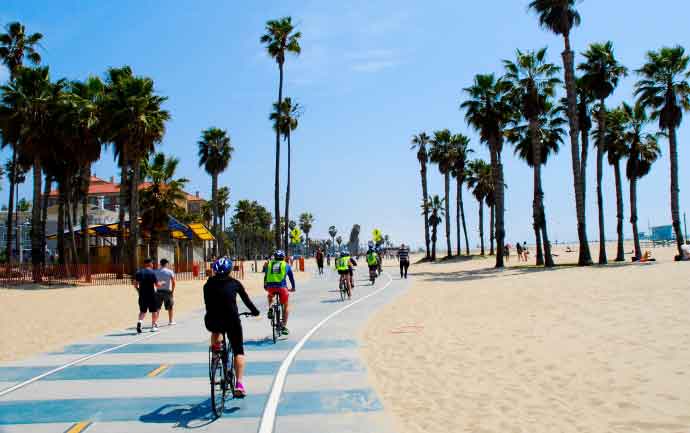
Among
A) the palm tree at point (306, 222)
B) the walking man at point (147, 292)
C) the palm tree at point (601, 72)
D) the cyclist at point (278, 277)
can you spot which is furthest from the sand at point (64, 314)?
the palm tree at point (306, 222)

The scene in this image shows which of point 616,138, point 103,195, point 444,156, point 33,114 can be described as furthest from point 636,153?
point 103,195

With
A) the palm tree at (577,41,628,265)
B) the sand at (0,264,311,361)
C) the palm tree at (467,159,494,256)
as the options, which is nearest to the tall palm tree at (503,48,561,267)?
the palm tree at (577,41,628,265)

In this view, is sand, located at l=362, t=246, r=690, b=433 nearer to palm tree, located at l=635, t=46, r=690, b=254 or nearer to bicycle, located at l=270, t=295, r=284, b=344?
bicycle, located at l=270, t=295, r=284, b=344

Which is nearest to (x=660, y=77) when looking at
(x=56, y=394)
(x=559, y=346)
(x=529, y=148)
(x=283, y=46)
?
(x=529, y=148)

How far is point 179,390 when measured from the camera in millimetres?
7645

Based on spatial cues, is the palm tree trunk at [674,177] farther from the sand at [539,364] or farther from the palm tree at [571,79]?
the sand at [539,364]

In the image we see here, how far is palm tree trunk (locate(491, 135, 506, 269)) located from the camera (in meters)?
41.5

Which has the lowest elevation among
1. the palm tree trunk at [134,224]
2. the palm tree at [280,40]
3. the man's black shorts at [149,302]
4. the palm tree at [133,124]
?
the man's black shorts at [149,302]

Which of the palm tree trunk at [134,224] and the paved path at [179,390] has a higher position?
the palm tree trunk at [134,224]

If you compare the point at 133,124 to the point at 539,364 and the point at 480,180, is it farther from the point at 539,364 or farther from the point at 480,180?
the point at 480,180

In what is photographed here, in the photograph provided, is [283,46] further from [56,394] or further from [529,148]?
[56,394]

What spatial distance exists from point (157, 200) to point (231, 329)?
38893 millimetres

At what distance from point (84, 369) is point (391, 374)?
492 centimetres

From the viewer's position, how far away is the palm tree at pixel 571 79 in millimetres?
35031
